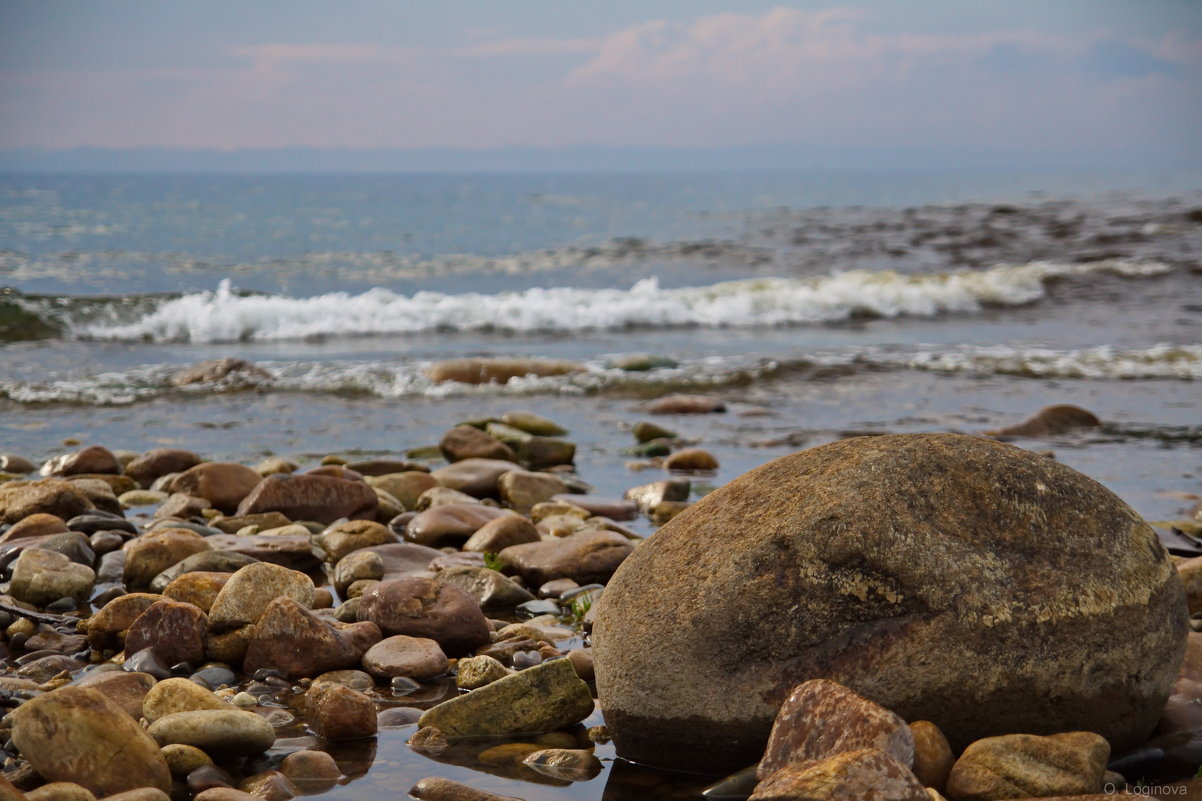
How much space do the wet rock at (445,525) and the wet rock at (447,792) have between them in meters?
2.98

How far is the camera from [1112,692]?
10.5ft

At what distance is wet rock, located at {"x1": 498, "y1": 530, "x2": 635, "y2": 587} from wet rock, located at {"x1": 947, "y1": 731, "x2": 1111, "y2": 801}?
2.55 metres

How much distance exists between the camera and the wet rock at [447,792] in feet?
9.90

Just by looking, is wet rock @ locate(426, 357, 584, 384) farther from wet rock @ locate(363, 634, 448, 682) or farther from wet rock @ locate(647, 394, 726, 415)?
wet rock @ locate(363, 634, 448, 682)

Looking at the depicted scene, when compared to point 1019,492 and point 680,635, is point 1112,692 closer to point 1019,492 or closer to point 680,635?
point 1019,492

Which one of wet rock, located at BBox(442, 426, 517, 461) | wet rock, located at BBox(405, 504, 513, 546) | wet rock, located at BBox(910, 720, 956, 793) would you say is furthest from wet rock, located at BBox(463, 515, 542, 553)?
wet rock, located at BBox(910, 720, 956, 793)

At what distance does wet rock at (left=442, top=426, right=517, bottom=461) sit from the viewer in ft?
27.5

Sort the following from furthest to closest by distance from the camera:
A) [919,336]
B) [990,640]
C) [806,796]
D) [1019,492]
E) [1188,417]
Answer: [919,336]
[1188,417]
[1019,492]
[990,640]
[806,796]

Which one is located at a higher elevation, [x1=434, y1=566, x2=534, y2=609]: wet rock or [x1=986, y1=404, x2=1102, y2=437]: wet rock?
[x1=434, y1=566, x2=534, y2=609]: wet rock

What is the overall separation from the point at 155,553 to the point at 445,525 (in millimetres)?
1586

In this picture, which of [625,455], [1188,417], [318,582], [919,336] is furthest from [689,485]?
[919,336]

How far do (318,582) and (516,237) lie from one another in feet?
97.8

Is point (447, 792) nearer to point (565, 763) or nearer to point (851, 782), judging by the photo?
point (565, 763)

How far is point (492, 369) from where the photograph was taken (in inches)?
510
